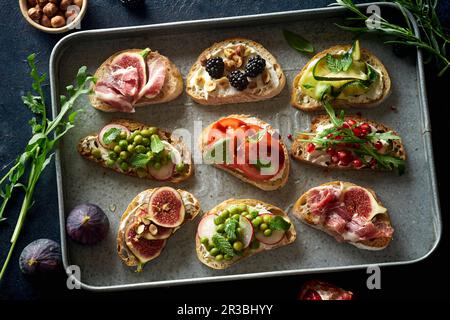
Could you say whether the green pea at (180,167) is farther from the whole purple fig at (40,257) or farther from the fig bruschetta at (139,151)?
the whole purple fig at (40,257)

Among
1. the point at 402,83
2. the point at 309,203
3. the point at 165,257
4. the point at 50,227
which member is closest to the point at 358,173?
the point at 309,203

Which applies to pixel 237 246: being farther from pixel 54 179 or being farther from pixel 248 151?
pixel 54 179

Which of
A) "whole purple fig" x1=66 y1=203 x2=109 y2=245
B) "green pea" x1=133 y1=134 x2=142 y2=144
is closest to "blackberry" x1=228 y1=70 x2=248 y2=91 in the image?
"green pea" x1=133 y1=134 x2=142 y2=144

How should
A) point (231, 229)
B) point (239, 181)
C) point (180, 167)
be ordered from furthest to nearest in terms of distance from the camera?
1. point (239, 181)
2. point (180, 167)
3. point (231, 229)

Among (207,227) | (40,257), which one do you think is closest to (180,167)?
(207,227)

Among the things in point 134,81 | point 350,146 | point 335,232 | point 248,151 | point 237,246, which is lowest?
point 335,232

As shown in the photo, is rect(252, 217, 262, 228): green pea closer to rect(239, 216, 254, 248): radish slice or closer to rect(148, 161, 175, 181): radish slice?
rect(239, 216, 254, 248): radish slice
